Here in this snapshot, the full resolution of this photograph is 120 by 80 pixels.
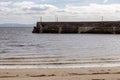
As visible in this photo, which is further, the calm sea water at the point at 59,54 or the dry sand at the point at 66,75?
the calm sea water at the point at 59,54

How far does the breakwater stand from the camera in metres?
75.1

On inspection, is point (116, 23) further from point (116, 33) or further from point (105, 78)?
point (105, 78)

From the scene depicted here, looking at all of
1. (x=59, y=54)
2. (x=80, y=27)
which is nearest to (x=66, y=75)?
(x=59, y=54)

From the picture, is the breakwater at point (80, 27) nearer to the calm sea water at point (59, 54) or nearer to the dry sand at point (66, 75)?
the calm sea water at point (59, 54)

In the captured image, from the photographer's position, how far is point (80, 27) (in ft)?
262

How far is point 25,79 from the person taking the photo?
1110cm

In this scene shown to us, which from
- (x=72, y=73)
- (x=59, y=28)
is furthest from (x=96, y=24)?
(x=72, y=73)

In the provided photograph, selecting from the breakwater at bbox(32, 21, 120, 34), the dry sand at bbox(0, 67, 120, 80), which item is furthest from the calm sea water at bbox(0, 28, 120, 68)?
the breakwater at bbox(32, 21, 120, 34)

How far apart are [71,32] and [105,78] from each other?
237 feet

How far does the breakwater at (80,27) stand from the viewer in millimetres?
75062

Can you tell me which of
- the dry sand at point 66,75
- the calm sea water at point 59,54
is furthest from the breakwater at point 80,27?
the dry sand at point 66,75

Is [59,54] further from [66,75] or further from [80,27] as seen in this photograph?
[80,27]

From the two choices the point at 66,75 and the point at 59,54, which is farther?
the point at 59,54

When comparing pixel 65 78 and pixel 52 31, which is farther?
pixel 52 31
